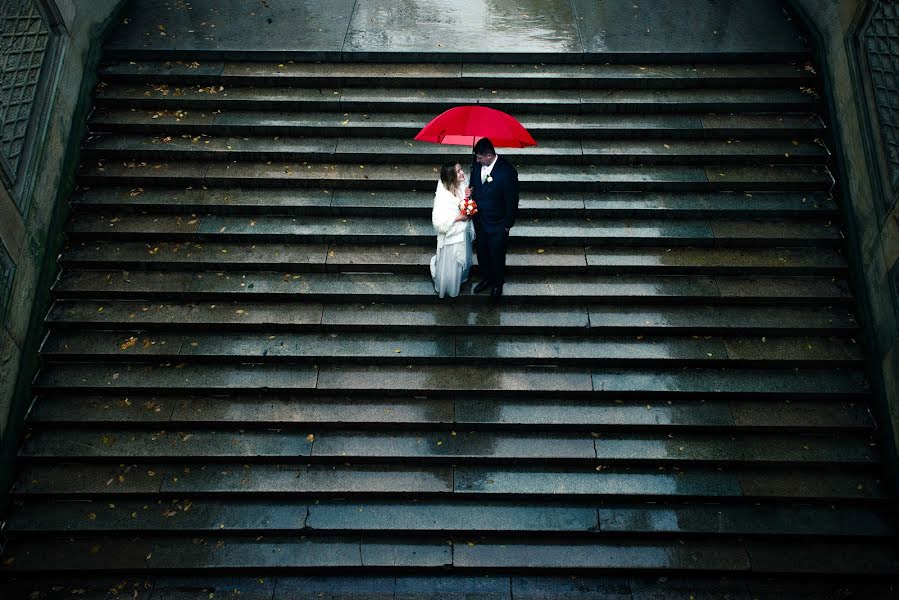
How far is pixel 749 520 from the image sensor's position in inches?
288

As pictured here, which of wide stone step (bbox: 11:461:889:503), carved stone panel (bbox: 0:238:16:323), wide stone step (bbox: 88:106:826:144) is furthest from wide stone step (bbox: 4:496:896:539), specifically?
wide stone step (bbox: 88:106:826:144)

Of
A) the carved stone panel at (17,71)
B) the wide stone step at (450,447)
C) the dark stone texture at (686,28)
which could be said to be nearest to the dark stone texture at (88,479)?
the wide stone step at (450,447)

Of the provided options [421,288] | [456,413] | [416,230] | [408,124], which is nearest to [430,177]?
[416,230]

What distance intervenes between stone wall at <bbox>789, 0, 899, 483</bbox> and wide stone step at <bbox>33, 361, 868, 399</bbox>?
561mm

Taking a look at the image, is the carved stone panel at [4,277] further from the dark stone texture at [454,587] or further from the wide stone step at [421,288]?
the dark stone texture at [454,587]

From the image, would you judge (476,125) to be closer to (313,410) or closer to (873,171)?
(313,410)

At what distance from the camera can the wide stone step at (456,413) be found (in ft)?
25.4

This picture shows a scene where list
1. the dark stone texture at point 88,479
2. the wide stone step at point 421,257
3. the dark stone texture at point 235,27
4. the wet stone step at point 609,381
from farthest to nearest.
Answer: the dark stone texture at point 235,27 < the wide stone step at point 421,257 < the wet stone step at point 609,381 < the dark stone texture at point 88,479

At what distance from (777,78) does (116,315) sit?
9.66 metres

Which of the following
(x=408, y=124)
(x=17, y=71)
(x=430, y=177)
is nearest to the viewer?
(x=17, y=71)

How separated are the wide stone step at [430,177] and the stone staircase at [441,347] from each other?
46 mm

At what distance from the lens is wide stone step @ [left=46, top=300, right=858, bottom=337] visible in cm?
823

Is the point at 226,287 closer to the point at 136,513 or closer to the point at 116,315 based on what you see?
the point at 116,315

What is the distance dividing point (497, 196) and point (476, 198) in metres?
0.25
